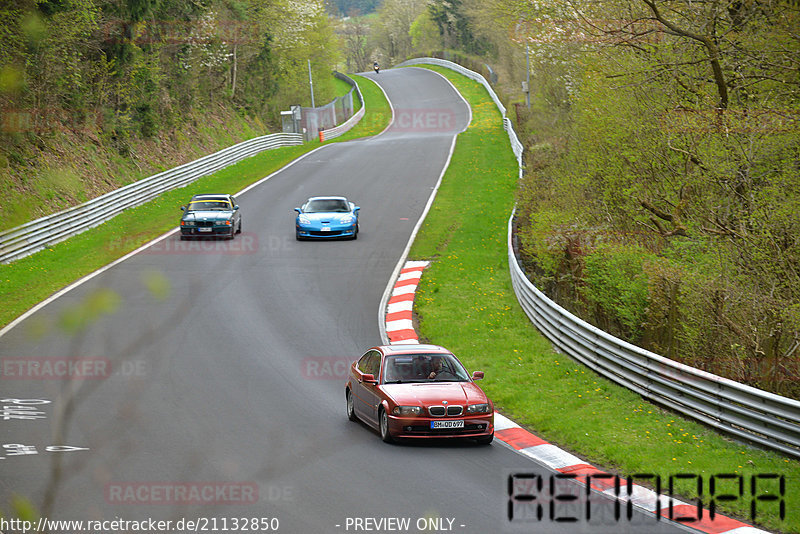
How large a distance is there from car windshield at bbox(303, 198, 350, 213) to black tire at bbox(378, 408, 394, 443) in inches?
748

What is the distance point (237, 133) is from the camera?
55.4 m

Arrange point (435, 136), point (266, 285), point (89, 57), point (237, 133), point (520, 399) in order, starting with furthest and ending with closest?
1. point (435, 136)
2. point (237, 133)
3. point (89, 57)
4. point (266, 285)
5. point (520, 399)

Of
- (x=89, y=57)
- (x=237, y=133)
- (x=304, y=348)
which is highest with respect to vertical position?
(x=89, y=57)

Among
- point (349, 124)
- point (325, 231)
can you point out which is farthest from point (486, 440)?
point (349, 124)

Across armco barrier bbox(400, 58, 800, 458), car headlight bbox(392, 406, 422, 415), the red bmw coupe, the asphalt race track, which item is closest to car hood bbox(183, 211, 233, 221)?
the asphalt race track

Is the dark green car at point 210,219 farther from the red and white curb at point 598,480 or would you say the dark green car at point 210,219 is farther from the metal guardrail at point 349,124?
the metal guardrail at point 349,124

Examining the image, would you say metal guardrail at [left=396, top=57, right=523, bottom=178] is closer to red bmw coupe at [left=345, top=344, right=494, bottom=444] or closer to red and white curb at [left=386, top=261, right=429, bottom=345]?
red and white curb at [left=386, top=261, right=429, bottom=345]

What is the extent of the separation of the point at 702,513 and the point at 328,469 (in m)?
4.30

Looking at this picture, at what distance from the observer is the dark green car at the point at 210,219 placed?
29.6 metres

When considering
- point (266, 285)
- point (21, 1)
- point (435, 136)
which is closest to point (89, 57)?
point (21, 1)

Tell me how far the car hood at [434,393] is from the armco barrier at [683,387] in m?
2.79

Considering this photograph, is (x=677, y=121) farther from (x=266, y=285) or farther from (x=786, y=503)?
A: (x=266, y=285)
